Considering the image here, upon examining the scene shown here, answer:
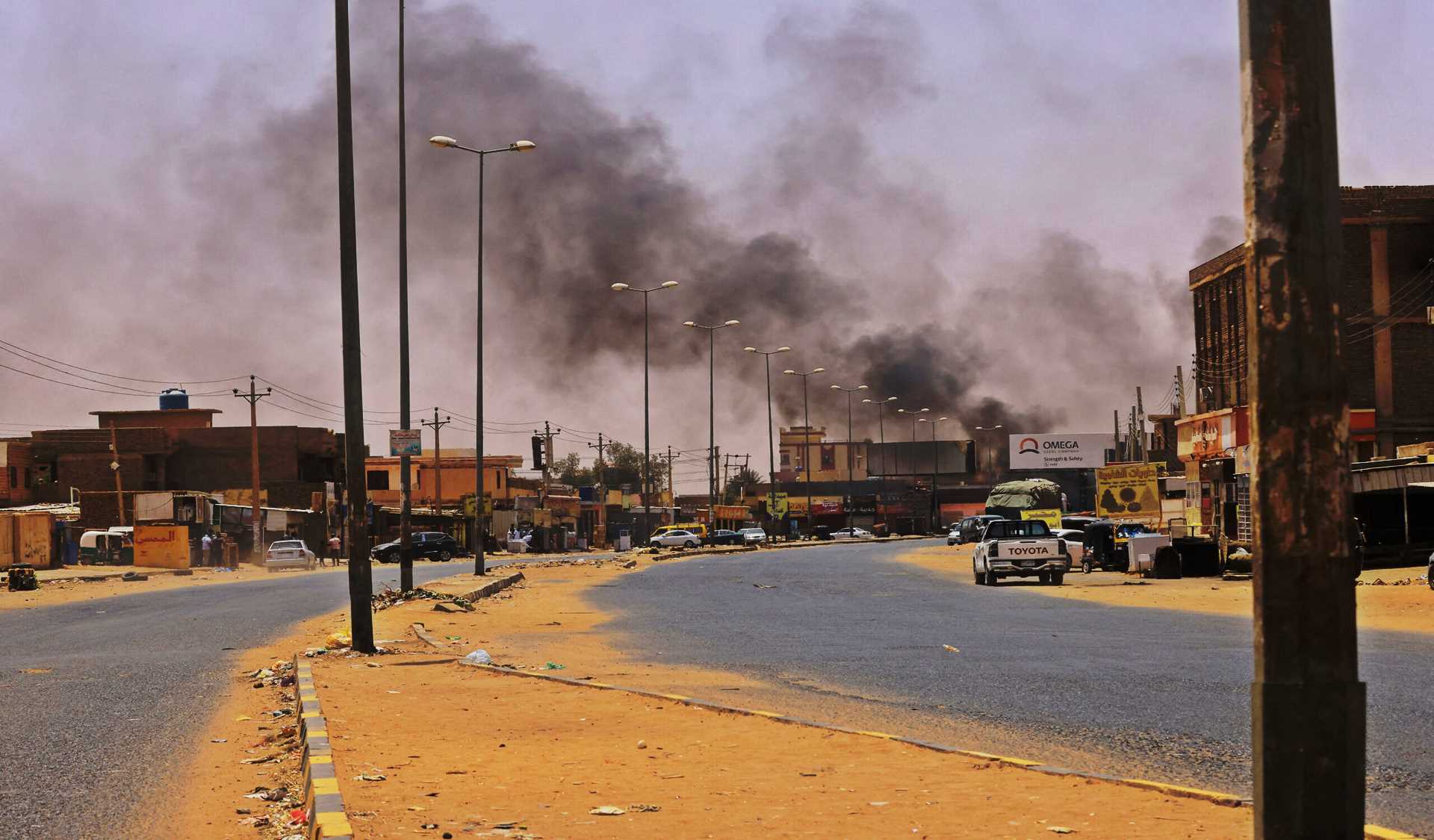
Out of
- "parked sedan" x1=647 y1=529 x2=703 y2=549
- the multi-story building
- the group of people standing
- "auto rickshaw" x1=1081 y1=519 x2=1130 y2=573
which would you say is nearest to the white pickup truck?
"auto rickshaw" x1=1081 y1=519 x2=1130 y2=573

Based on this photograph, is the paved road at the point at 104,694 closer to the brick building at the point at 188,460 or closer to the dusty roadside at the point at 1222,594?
the dusty roadside at the point at 1222,594

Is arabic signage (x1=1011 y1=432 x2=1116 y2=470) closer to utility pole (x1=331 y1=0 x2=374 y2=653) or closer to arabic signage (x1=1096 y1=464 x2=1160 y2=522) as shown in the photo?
arabic signage (x1=1096 y1=464 x2=1160 y2=522)

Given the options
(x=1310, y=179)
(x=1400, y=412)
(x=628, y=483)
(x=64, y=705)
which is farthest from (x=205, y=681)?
(x=628, y=483)

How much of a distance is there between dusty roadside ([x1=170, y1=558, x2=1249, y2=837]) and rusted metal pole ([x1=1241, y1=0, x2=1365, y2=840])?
2.99 meters

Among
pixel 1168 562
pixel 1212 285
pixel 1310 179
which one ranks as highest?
pixel 1212 285

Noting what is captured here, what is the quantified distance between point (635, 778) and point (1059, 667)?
8.71 m

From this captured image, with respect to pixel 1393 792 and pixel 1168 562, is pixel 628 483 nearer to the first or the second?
pixel 1168 562

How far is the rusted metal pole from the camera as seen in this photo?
4188 mm

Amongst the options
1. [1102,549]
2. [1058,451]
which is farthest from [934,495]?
[1102,549]

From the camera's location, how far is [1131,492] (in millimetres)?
56875

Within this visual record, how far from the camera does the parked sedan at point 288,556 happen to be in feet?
207

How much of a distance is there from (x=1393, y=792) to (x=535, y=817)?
4841 millimetres

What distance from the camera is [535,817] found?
303 inches

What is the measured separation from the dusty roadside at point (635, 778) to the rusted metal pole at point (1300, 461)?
2.99 meters
